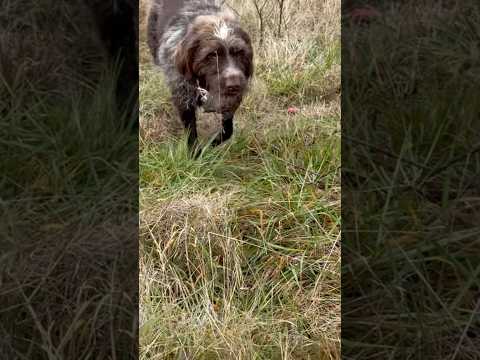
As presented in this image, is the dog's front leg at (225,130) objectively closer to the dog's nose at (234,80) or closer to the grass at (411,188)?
the dog's nose at (234,80)

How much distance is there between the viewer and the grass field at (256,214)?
2.11 metres

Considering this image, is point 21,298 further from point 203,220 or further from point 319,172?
point 319,172

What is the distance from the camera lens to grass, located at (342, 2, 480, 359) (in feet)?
6.91

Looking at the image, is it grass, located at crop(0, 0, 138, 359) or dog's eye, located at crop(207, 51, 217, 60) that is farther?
dog's eye, located at crop(207, 51, 217, 60)

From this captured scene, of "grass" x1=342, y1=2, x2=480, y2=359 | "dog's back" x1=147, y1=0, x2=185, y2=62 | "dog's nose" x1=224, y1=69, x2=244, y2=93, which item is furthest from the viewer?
"dog's back" x1=147, y1=0, x2=185, y2=62

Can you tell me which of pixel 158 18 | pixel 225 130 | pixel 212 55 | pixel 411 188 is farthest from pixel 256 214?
pixel 158 18

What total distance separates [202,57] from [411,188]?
0.87m

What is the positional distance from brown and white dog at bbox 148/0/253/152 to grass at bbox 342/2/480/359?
0.40m

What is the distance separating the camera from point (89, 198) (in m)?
2.34

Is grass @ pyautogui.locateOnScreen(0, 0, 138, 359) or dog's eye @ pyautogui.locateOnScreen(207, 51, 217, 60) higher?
dog's eye @ pyautogui.locateOnScreen(207, 51, 217, 60)

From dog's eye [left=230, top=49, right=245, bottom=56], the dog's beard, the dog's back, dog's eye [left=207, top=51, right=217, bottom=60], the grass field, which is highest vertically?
the dog's back

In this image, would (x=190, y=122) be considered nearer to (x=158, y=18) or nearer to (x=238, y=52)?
(x=238, y=52)

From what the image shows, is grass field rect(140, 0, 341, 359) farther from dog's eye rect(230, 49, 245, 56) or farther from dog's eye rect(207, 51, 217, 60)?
dog's eye rect(207, 51, 217, 60)

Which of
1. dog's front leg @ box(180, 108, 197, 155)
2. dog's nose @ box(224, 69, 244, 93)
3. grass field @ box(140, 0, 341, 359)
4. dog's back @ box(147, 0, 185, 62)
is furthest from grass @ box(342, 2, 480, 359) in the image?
dog's back @ box(147, 0, 185, 62)
